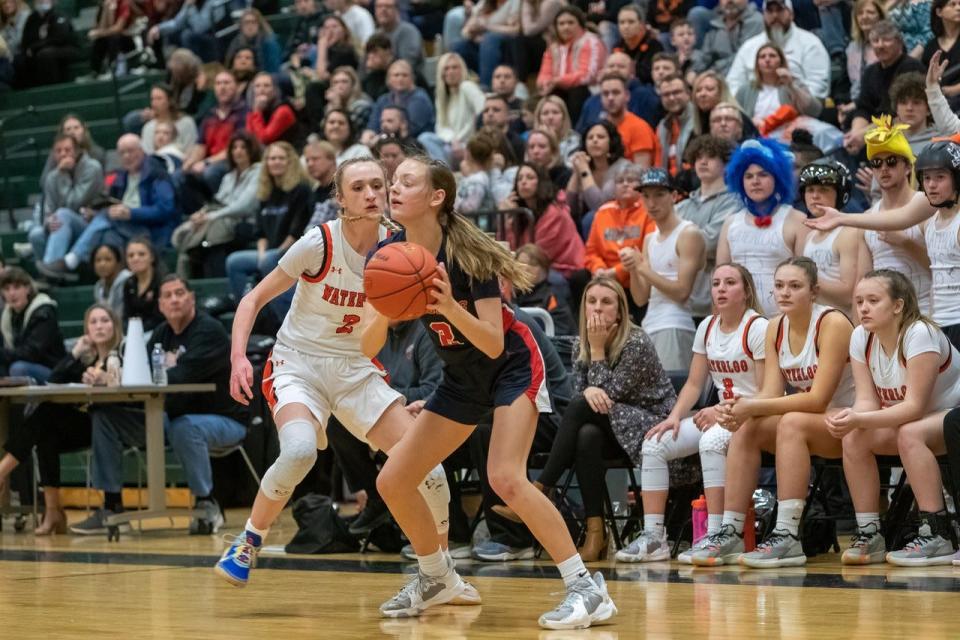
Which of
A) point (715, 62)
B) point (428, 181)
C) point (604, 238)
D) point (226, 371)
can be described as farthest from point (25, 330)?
point (428, 181)

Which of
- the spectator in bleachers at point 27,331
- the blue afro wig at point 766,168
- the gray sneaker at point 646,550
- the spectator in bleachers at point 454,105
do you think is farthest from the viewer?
the spectator in bleachers at point 454,105

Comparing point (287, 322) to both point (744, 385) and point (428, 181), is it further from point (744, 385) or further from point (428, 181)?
point (744, 385)

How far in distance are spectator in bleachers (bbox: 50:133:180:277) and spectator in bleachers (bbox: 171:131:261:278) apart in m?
0.36

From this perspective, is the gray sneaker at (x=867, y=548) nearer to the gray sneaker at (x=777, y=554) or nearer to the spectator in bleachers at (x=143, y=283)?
the gray sneaker at (x=777, y=554)

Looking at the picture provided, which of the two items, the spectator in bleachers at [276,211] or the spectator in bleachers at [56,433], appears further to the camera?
the spectator in bleachers at [276,211]

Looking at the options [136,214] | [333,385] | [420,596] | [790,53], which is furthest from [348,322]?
[136,214]

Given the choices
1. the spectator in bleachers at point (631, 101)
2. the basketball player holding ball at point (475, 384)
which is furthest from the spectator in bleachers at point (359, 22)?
the basketball player holding ball at point (475, 384)

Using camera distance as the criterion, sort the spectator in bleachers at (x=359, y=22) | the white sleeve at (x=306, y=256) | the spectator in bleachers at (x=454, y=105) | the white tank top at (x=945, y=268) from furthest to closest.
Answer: the spectator in bleachers at (x=359, y=22)
the spectator in bleachers at (x=454, y=105)
the white tank top at (x=945, y=268)
the white sleeve at (x=306, y=256)

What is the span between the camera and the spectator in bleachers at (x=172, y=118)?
569 inches

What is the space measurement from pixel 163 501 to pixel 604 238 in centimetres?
329

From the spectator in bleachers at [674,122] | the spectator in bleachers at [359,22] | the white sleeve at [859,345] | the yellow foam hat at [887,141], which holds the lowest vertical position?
the white sleeve at [859,345]

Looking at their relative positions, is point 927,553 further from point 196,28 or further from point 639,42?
point 196,28

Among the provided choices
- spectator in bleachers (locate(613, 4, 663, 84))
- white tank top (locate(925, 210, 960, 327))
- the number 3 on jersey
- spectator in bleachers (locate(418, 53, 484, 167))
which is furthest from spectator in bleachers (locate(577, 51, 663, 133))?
the number 3 on jersey

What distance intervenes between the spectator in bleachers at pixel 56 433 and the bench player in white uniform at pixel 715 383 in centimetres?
417
